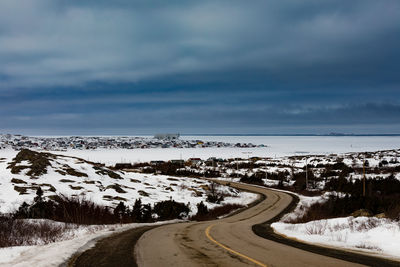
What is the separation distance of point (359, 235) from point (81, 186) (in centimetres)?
2851

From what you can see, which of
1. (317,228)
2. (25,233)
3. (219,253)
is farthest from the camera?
(317,228)

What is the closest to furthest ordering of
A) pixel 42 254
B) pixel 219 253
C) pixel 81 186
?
pixel 42 254
pixel 219 253
pixel 81 186

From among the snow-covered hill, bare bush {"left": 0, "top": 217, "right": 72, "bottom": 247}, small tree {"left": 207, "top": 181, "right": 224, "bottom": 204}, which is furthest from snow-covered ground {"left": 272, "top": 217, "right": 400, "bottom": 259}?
small tree {"left": 207, "top": 181, "right": 224, "bottom": 204}

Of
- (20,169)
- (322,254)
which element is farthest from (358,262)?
(20,169)

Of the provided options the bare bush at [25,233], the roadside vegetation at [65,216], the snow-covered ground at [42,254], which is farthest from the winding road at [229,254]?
the roadside vegetation at [65,216]

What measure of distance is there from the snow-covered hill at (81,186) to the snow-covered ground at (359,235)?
19.2 meters

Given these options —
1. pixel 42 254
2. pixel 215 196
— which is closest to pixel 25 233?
pixel 42 254

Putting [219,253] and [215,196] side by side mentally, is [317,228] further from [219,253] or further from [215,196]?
[215,196]

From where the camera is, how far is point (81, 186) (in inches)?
1346

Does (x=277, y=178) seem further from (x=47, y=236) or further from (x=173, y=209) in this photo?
(x=47, y=236)

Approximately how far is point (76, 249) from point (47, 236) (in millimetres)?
3942

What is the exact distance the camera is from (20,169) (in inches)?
1410

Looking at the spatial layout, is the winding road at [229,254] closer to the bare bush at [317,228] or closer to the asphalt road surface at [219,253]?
the asphalt road surface at [219,253]

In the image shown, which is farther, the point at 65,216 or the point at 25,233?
the point at 65,216
